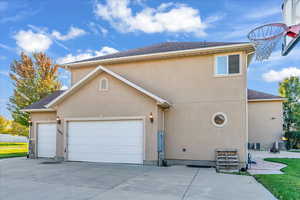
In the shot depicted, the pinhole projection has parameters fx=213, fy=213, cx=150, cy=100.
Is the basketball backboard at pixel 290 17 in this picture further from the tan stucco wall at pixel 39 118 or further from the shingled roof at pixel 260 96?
the shingled roof at pixel 260 96

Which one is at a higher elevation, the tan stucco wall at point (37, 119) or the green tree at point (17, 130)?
the tan stucco wall at point (37, 119)

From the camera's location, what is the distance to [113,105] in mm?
10688

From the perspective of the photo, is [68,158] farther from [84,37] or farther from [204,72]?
[84,37]

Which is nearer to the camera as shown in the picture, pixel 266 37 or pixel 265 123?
pixel 266 37

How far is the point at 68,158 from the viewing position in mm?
11234

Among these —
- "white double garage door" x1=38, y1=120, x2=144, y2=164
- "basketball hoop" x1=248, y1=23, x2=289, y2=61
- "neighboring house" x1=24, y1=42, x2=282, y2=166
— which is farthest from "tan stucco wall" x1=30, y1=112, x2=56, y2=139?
"basketball hoop" x1=248, y1=23, x2=289, y2=61

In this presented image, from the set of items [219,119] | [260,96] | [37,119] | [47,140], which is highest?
[260,96]

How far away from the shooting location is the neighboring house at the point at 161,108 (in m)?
9.85

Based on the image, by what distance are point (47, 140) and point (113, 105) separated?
531 centimetres

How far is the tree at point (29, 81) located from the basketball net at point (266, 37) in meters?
20.6

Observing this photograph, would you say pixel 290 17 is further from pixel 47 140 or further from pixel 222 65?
pixel 47 140

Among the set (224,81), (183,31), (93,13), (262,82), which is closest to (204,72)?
(224,81)

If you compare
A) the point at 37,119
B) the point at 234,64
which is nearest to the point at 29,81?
the point at 37,119

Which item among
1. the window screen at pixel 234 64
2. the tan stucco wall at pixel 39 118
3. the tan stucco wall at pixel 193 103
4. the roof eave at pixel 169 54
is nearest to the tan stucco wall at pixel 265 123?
the tan stucco wall at pixel 193 103
